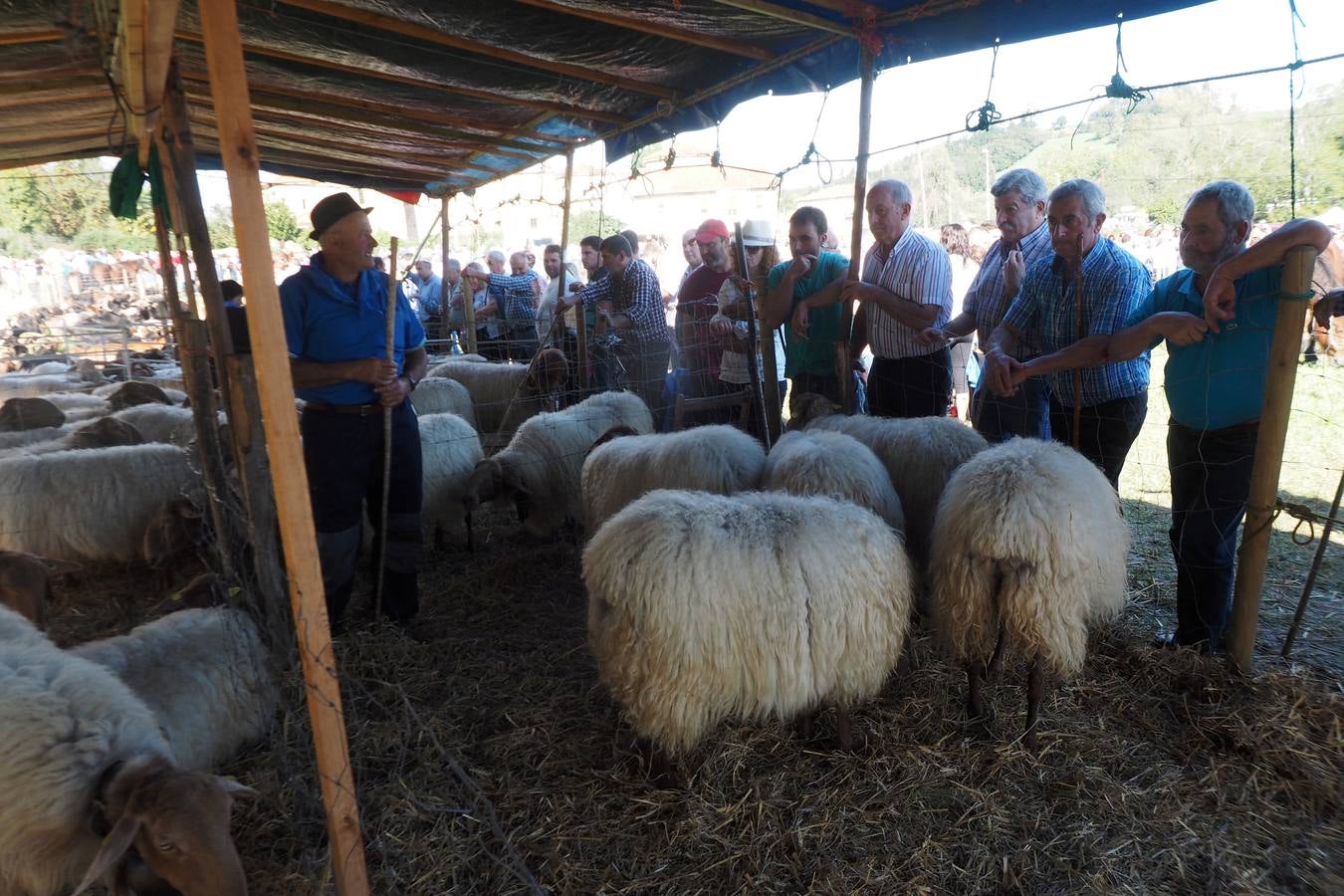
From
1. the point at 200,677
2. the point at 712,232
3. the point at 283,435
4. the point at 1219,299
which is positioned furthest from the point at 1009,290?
the point at 200,677

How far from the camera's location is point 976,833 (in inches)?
105

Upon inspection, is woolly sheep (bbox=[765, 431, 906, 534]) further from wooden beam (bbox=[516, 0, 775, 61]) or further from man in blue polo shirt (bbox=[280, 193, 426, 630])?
wooden beam (bbox=[516, 0, 775, 61])

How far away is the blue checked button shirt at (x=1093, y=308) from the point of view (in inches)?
147

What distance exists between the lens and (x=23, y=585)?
3.65 meters

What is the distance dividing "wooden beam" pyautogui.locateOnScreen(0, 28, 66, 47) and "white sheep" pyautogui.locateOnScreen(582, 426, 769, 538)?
153 inches

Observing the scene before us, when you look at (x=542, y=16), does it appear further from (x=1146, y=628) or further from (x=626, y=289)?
(x=1146, y=628)

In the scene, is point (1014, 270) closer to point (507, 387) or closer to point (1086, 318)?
point (1086, 318)

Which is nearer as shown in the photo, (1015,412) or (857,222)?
(1015,412)

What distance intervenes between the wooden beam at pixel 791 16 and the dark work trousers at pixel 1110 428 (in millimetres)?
2525

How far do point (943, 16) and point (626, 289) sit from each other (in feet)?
12.3

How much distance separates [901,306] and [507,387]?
4.88 meters

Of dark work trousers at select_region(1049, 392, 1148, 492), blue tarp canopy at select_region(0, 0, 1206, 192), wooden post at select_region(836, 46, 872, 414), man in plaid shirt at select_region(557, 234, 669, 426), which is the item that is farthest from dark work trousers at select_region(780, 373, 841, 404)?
blue tarp canopy at select_region(0, 0, 1206, 192)

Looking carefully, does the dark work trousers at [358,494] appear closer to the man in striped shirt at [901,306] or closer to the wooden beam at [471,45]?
the wooden beam at [471,45]

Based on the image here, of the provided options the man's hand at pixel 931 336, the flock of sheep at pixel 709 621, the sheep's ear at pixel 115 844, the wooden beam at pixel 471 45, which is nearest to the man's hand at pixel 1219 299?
the flock of sheep at pixel 709 621
